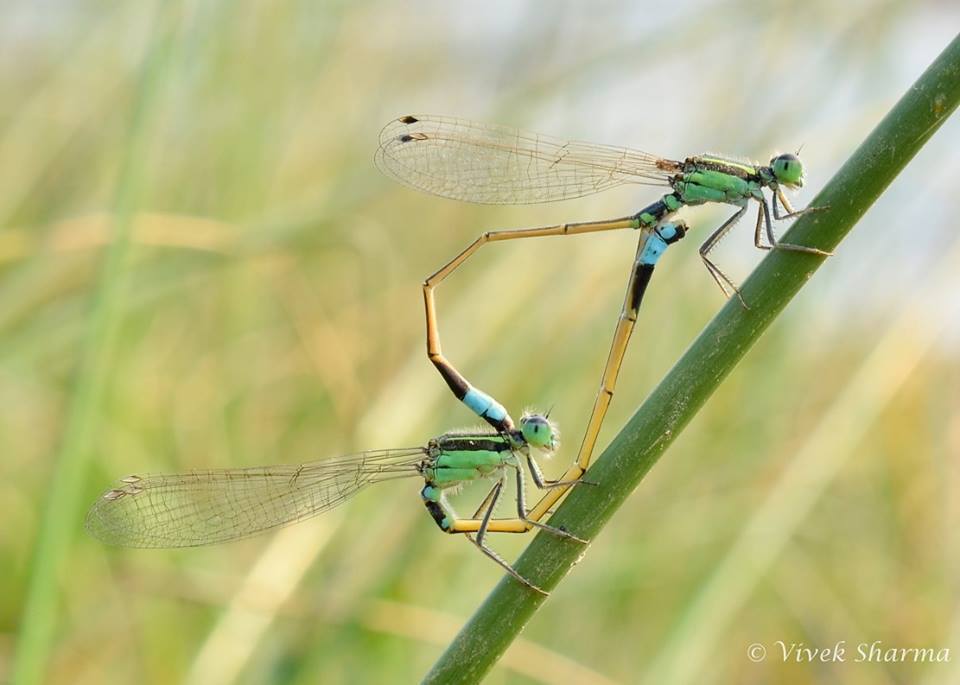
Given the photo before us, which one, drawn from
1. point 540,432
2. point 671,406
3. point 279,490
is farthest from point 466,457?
point 671,406

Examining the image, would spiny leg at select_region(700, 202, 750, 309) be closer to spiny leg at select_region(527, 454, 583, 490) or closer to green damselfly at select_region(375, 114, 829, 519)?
green damselfly at select_region(375, 114, 829, 519)

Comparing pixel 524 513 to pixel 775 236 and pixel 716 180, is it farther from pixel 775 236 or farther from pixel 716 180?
pixel 716 180

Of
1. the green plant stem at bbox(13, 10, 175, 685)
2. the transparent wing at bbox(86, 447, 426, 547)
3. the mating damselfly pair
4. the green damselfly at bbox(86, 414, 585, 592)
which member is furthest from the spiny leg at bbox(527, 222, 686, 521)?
the green plant stem at bbox(13, 10, 175, 685)

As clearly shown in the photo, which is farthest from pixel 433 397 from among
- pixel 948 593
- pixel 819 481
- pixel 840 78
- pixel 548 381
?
pixel 948 593

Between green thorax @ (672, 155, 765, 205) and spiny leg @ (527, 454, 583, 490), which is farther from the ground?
green thorax @ (672, 155, 765, 205)

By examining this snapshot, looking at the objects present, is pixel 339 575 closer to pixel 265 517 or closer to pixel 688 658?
pixel 265 517

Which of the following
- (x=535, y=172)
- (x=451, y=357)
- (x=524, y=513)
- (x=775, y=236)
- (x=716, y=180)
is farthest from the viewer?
(x=451, y=357)

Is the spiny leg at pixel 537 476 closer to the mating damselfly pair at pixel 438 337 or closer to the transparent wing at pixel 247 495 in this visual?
the mating damselfly pair at pixel 438 337
